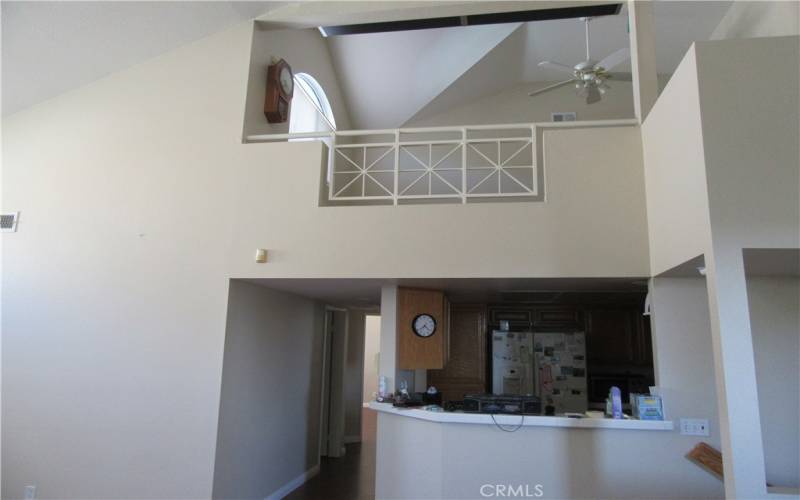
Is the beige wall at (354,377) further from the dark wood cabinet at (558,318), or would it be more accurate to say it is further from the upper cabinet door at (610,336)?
the upper cabinet door at (610,336)

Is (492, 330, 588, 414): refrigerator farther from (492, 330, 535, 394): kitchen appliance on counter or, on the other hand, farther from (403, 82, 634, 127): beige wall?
(403, 82, 634, 127): beige wall

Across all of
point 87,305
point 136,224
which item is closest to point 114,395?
point 87,305

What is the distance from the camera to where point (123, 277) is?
164 inches

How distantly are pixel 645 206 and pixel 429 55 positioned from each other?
12.5 ft

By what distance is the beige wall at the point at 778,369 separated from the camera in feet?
10.5

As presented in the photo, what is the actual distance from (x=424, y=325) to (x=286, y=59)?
312 cm

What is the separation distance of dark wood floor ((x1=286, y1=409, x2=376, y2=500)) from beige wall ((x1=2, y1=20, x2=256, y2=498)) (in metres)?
1.67

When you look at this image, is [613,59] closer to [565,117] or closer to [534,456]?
[565,117]

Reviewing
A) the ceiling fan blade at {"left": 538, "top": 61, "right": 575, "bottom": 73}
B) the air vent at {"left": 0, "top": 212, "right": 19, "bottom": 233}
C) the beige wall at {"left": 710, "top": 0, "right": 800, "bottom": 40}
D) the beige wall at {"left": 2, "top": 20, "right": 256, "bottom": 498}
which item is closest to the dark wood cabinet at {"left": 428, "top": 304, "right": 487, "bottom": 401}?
the ceiling fan blade at {"left": 538, "top": 61, "right": 575, "bottom": 73}

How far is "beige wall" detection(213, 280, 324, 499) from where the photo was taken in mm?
4039

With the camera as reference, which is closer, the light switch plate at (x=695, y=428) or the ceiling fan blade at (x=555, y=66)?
the light switch plate at (x=695, y=428)

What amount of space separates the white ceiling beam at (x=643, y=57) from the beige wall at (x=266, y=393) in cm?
353

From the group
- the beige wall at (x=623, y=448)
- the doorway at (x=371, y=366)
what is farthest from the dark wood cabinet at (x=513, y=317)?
the doorway at (x=371, y=366)

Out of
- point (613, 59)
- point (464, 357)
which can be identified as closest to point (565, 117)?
point (613, 59)
